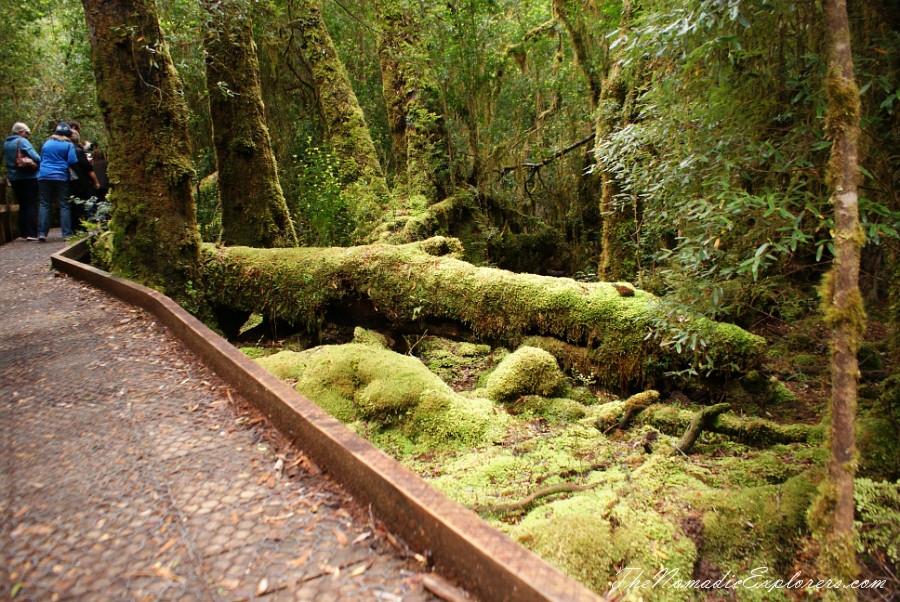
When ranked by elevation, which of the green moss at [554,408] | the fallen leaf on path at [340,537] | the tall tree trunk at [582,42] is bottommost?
the green moss at [554,408]

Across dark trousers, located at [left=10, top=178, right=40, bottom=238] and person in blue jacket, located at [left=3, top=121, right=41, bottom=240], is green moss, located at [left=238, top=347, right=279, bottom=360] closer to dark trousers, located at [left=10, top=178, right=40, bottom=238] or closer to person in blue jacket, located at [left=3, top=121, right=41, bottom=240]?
person in blue jacket, located at [left=3, top=121, right=41, bottom=240]

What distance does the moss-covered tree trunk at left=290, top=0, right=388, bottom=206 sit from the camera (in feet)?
35.7

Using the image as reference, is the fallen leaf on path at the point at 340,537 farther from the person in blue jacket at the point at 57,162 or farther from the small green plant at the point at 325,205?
the person in blue jacket at the point at 57,162

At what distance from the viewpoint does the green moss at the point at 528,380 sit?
209 inches

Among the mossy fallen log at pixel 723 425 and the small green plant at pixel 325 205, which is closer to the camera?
the mossy fallen log at pixel 723 425

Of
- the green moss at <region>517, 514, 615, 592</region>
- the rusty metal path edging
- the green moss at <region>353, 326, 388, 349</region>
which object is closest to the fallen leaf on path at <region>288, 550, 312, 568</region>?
the rusty metal path edging

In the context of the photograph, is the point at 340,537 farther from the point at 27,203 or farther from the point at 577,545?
the point at 27,203

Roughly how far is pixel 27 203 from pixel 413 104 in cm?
915

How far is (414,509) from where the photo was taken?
2012mm

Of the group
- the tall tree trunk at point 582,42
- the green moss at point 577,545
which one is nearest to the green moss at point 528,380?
the green moss at point 577,545

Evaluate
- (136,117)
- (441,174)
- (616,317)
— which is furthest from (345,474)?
(441,174)

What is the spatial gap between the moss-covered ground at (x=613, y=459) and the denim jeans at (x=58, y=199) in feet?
28.8

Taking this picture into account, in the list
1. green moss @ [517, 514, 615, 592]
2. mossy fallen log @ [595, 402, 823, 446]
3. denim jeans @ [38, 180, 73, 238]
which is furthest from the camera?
denim jeans @ [38, 180, 73, 238]

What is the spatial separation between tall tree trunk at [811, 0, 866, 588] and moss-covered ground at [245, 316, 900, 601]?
609 millimetres
